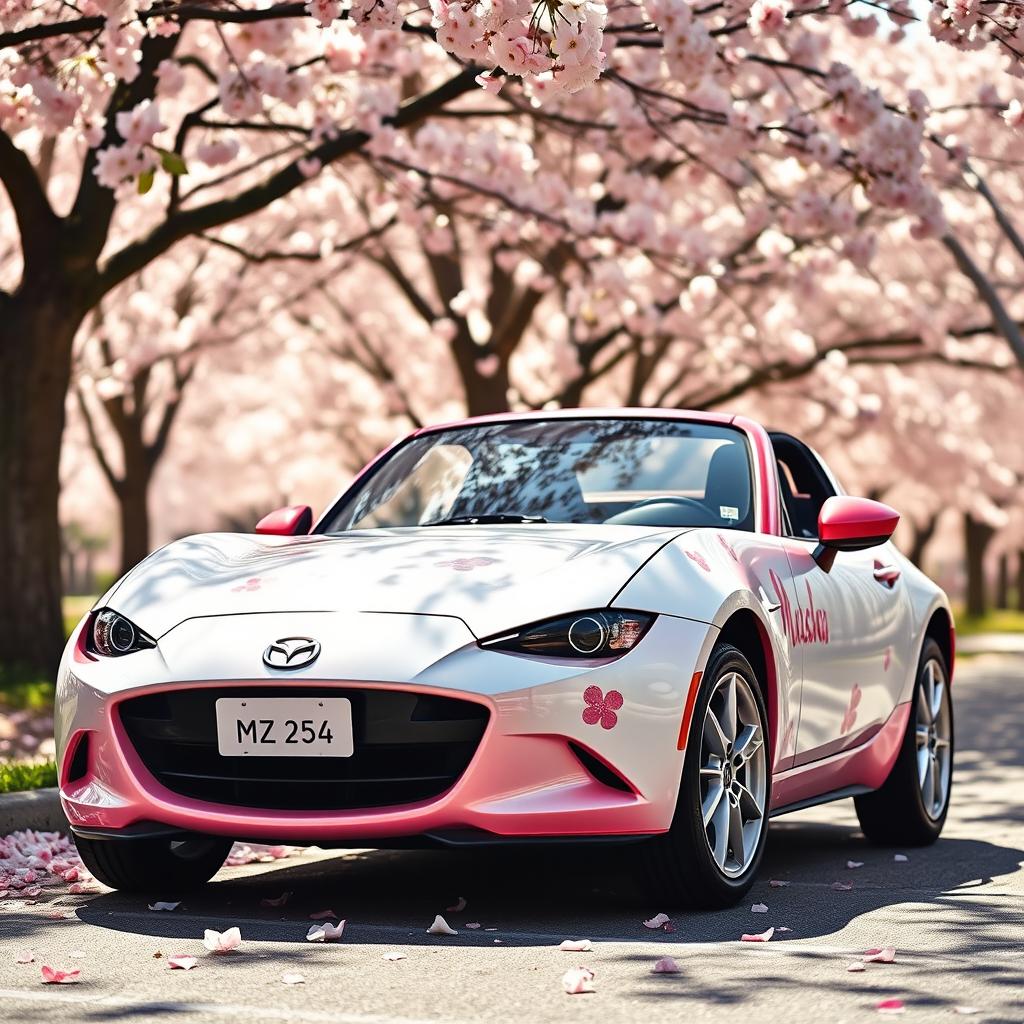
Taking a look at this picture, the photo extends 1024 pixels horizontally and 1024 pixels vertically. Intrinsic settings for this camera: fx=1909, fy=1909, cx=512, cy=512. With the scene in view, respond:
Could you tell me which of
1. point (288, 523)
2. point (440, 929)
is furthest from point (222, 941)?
point (288, 523)

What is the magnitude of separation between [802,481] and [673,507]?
1387 mm

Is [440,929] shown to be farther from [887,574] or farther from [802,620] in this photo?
[887,574]

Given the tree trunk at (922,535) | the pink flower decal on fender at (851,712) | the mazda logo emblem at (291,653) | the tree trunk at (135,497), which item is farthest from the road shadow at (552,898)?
the tree trunk at (922,535)

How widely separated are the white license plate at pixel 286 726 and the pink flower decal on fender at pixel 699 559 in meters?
1.13

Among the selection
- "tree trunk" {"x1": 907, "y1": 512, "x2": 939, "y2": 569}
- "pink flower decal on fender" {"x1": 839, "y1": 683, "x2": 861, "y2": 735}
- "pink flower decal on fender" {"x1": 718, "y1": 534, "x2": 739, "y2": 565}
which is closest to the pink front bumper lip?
"pink flower decal on fender" {"x1": 718, "y1": 534, "x2": 739, "y2": 565}

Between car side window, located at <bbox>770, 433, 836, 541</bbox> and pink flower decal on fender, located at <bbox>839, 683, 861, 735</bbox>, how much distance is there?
28.2 inches

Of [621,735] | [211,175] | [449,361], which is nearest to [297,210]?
[211,175]

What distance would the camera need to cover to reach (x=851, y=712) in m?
6.54

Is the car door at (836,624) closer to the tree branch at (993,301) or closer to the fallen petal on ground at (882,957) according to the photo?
the fallen petal on ground at (882,957)

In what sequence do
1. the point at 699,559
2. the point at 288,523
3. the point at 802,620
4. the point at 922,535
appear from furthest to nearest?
the point at 922,535, the point at 288,523, the point at 802,620, the point at 699,559

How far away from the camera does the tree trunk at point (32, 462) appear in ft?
37.8

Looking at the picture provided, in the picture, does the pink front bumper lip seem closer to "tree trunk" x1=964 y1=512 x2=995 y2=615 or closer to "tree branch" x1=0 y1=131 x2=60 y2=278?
"tree branch" x1=0 y1=131 x2=60 y2=278

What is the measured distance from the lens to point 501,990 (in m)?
4.18

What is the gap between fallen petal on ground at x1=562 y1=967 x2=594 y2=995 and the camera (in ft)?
13.6
